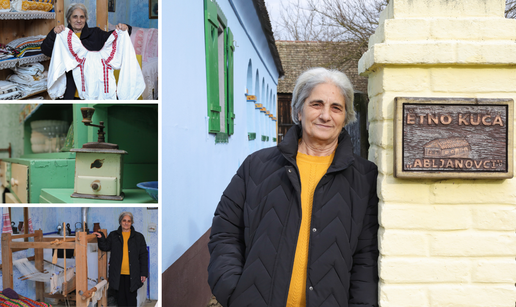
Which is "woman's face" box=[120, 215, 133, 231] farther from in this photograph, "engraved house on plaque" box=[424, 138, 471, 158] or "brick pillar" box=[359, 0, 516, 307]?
"engraved house on plaque" box=[424, 138, 471, 158]

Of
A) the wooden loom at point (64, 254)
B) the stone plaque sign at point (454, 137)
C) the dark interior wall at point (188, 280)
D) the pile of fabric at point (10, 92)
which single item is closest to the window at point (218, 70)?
the dark interior wall at point (188, 280)

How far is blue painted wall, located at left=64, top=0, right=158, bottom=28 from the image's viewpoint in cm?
237

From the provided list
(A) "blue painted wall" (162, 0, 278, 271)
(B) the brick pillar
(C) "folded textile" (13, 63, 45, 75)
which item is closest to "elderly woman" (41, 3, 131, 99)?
(C) "folded textile" (13, 63, 45, 75)

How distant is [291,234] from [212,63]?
3357 millimetres

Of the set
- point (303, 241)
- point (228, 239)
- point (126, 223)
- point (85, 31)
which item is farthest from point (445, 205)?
point (85, 31)

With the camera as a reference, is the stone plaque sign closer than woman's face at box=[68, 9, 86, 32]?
Yes

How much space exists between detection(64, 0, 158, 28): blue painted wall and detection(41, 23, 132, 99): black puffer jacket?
0.16ft

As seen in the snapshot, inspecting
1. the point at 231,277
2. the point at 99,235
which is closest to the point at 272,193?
the point at 231,277

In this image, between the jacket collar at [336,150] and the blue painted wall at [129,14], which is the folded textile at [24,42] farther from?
the jacket collar at [336,150]

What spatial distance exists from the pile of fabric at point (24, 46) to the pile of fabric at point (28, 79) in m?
0.08

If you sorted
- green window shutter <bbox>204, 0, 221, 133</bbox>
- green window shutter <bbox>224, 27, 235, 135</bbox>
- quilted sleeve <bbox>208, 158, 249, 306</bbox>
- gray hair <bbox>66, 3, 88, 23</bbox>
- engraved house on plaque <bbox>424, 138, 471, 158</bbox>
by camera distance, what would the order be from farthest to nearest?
green window shutter <bbox>224, 27, 235, 135</bbox>, green window shutter <bbox>204, 0, 221, 133</bbox>, gray hair <bbox>66, 3, 88, 23</bbox>, quilted sleeve <bbox>208, 158, 249, 306</bbox>, engraved house on plaque <bbox>424, 138, 471, 158</bbox>

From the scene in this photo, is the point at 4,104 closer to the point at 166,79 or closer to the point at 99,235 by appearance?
the point at 99,235

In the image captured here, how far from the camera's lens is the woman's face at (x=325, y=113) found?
6.81 ft

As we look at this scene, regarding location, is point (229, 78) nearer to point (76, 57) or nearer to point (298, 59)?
point (76, 57)
